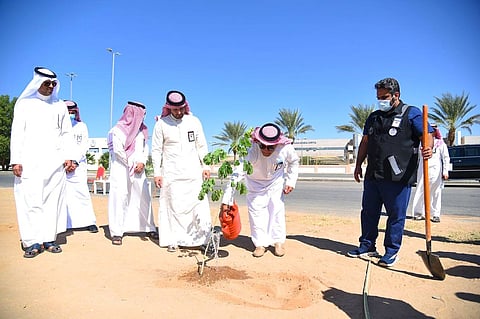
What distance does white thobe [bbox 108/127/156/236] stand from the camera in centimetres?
545

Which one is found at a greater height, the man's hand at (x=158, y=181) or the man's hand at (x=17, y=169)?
the man's hand at (x=17, y=169)

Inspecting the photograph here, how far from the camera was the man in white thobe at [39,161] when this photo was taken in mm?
4520

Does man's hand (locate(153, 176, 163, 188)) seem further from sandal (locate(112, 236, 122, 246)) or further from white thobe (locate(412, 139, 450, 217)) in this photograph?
white thobe (locate(412, 139, 450, 217))

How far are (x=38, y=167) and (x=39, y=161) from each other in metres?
0.07

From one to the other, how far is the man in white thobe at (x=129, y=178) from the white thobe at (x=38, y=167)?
0.73 m

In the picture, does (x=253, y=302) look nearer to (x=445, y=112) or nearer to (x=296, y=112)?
(x=445, y=112)

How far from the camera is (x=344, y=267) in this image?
4270mm

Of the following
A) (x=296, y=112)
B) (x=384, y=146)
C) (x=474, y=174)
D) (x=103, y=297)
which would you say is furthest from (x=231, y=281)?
(x=296, y=112)

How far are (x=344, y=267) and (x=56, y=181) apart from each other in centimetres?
365

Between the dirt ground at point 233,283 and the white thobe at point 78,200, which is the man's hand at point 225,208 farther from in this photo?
the white thobe at point 78,200

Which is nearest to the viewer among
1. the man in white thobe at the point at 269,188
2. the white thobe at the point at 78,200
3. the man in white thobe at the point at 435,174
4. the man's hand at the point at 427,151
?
the man's hand at the point at 427,151

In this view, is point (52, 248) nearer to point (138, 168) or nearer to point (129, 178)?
point (129, 178)

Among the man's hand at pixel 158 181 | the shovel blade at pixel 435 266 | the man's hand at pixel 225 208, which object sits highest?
the man's hand at pixel 158 181

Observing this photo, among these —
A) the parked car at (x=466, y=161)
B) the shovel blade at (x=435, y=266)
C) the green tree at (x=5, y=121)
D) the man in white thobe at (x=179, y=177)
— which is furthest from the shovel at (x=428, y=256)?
the green tree at (x=5, y=121)
